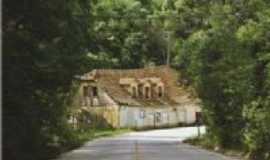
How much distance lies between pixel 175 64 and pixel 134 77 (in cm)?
4924

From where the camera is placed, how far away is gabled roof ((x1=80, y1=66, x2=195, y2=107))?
10388 cm

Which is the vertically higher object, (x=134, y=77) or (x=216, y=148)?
(x=134, y=77)

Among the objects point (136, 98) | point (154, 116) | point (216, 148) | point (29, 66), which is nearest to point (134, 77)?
point (136, 98)

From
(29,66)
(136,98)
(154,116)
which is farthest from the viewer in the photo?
(136,98)

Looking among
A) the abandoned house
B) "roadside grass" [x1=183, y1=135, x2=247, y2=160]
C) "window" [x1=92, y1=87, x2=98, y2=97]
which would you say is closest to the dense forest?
"roadside grass" [x1=183, y1=135, x2=247, y2=160]

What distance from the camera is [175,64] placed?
57.8 metres

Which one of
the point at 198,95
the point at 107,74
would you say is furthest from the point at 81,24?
the point at 107,74

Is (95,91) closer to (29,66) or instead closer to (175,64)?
(175,64)

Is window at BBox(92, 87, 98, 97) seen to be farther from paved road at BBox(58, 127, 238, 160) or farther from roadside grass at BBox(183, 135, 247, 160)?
paved road at BBox(58, 127, 238, 160)

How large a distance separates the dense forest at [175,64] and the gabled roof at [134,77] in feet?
139

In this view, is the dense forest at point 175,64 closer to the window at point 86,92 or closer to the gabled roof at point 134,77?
the gabled roof at point 134,77

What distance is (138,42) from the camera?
108875mm

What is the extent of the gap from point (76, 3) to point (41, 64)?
849 centimetres

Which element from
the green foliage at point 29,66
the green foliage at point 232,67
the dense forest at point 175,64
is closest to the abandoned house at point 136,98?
the dense forest at point 175,64
